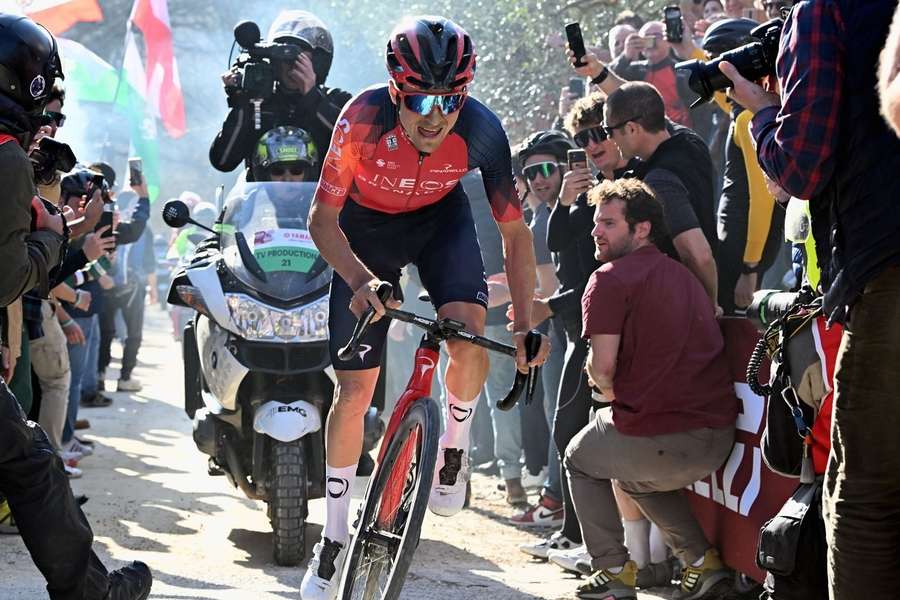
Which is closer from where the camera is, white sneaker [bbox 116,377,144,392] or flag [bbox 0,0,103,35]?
flag [bbox 0,0,103,35]

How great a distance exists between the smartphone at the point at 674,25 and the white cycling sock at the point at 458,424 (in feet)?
13.0

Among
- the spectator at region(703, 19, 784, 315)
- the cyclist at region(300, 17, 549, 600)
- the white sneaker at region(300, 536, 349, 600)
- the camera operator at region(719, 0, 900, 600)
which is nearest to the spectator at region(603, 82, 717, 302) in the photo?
the spectator at region(703, 19, 784, 315)

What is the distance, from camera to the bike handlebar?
4949 mm

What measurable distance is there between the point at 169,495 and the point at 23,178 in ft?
16.8

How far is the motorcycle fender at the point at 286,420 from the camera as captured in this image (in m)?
6.96

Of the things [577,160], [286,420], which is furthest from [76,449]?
[577,160]

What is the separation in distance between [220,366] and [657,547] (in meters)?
2.39

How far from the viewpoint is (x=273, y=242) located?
24.5ft

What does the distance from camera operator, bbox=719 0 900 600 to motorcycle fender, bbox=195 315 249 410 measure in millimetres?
4046

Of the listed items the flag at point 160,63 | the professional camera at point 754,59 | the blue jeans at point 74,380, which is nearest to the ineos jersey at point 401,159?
the professional camera at point 754,59

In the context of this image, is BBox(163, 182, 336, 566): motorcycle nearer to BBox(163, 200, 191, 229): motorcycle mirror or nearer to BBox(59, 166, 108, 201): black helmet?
BBox(163, 200, 191, 229): motorcycle mirror

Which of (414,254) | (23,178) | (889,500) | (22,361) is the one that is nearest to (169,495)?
(22,361)

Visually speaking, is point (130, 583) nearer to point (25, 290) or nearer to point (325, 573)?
point (325, 573)

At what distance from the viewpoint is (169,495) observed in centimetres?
945
